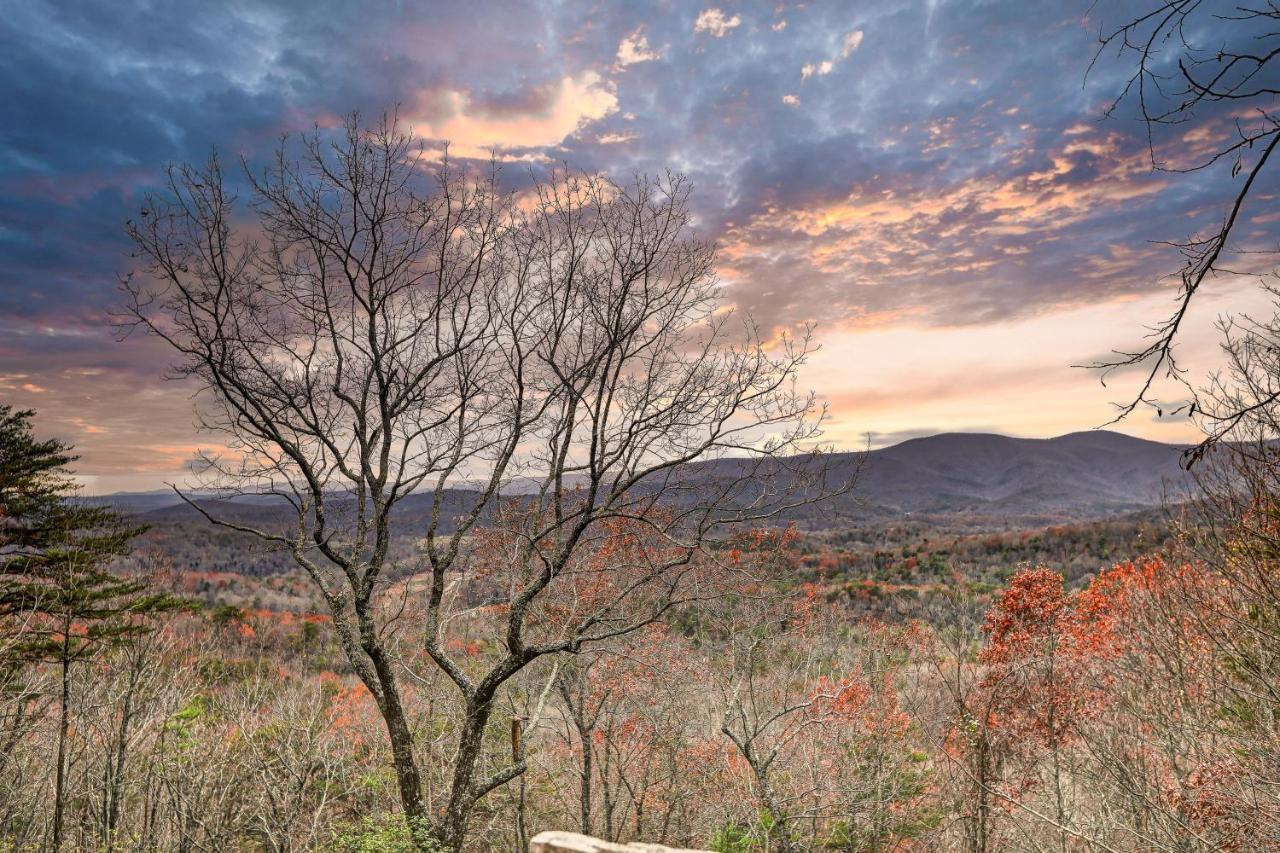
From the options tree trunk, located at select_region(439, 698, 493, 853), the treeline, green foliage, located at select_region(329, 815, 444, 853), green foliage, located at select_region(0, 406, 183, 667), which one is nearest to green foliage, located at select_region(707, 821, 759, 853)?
the treeline

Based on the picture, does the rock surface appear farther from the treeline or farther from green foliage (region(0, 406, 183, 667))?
green foliage (region(0, 406, 183, 667))

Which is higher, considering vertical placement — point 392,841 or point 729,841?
point 392,841

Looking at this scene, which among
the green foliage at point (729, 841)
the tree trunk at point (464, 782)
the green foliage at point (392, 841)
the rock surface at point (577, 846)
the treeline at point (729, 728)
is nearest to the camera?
the rock surface at point (577, 846)

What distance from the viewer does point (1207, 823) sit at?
34.7ft

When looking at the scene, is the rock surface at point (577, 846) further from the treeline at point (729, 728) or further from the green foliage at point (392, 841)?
the green foliage at point (392, 841)

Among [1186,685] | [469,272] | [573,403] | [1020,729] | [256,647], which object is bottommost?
[256,647]

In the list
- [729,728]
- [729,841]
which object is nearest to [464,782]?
[729,728]

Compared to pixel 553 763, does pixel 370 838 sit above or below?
above

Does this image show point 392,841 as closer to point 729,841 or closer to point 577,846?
point 577,846

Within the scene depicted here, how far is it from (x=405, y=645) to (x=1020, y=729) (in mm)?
19876

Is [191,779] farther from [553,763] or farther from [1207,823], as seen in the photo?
[1207,823]

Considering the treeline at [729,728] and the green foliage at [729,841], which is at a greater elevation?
the treeline at [729,728]

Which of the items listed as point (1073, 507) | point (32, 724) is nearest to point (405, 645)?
point (32, 724)

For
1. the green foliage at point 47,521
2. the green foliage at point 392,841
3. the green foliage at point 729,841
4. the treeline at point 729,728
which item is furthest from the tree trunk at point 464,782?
the green foliage at point 47,521
